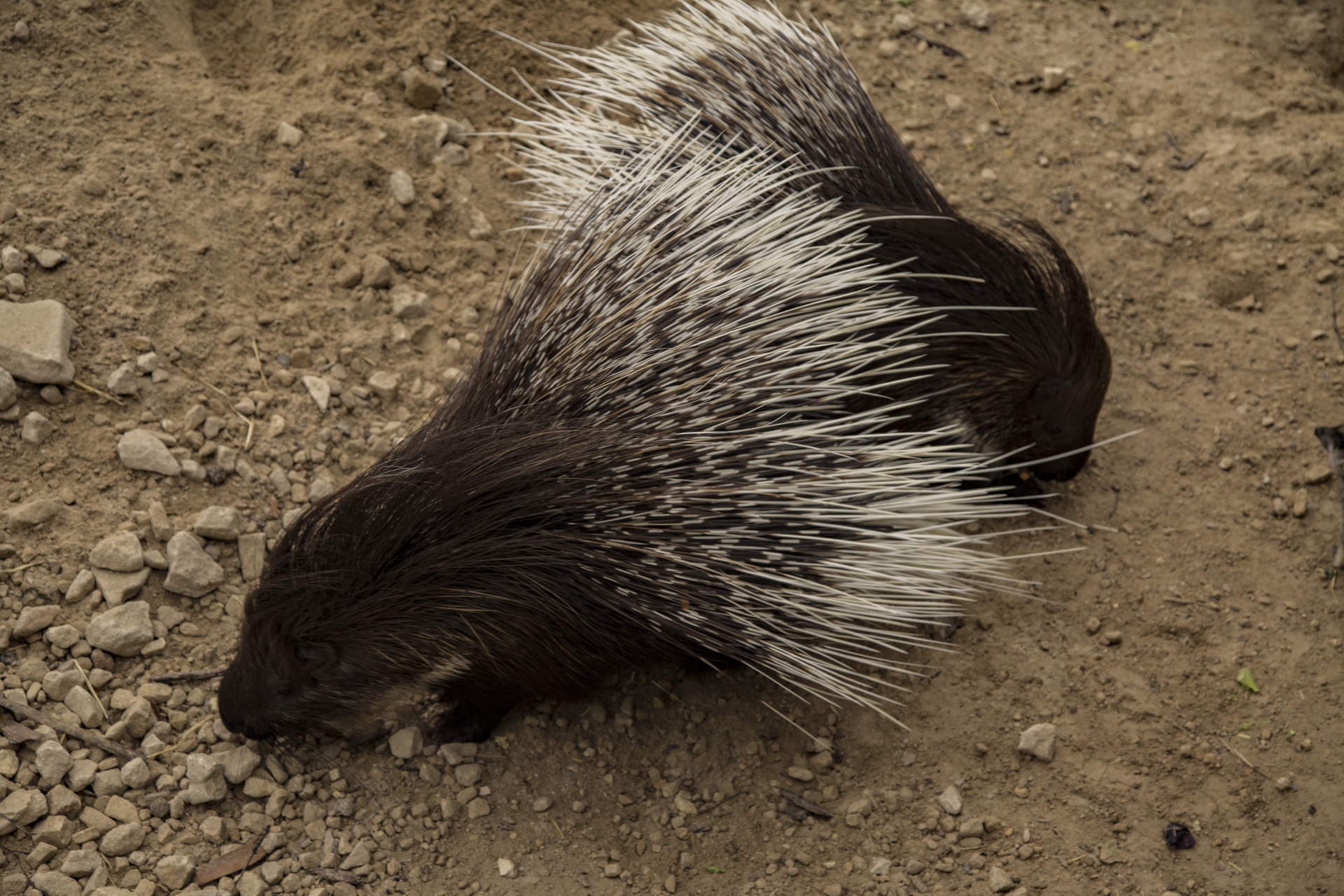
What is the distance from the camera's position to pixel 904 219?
2750 millimetres

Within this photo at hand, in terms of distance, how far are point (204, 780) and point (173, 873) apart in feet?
0.65

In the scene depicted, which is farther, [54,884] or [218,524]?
[218,524]

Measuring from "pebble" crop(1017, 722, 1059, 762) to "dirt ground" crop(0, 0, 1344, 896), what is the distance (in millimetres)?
54

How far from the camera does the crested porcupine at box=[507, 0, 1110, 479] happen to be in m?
2.83

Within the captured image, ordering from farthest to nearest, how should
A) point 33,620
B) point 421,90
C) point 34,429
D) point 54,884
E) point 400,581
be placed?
point 421,90, point 34,429, point 33,620, point 400,581, point 54,884

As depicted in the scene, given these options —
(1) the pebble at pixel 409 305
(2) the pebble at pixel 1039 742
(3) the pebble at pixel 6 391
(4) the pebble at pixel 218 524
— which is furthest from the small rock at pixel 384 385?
(2) the pebble at pixel 1039 742

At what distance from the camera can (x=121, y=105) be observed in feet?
10.3

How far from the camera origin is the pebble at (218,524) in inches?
103

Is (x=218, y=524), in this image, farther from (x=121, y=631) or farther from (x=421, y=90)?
(x=421, y=90)

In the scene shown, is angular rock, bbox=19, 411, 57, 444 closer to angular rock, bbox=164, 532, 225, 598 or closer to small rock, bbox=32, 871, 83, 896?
angular rock, bbox=164, 532, 225, 598

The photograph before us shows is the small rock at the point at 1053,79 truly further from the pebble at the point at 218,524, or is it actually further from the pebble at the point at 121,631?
the pebble at the point at 121,631

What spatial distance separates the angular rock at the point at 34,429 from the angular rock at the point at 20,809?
88cm

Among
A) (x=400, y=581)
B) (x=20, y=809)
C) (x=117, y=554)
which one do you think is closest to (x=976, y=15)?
(x=400, y=581)

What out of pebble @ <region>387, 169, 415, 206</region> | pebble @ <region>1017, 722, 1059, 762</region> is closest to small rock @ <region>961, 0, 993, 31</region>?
pebble @ <region>387, 169, 415, 206</region>
